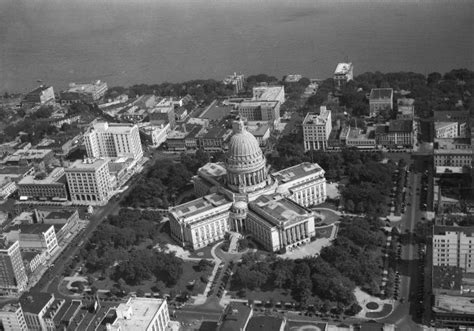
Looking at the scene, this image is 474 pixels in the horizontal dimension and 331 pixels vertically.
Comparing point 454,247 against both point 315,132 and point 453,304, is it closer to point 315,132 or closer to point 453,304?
point 453,304

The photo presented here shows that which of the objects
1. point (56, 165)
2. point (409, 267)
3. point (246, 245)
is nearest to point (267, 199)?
point (246, 245)

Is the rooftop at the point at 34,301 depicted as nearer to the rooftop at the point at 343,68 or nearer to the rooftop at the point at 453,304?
the rooftop at the point at 453,304

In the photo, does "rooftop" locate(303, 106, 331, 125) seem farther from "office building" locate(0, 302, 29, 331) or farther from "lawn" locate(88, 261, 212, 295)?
"office building" locate(0, 302, 29, 331)

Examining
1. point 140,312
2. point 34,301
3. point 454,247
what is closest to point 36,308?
point 34,301

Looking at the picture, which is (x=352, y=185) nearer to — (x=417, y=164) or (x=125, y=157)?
(x=417, y=164)

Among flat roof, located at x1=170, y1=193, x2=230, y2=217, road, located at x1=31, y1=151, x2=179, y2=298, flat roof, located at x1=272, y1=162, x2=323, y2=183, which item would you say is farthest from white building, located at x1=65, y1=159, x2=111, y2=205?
flat roof, located at x1=272, y1=162, x2=323, y2=183

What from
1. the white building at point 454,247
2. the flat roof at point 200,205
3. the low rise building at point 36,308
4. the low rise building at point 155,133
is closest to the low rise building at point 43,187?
the low rise building at point 155,133
